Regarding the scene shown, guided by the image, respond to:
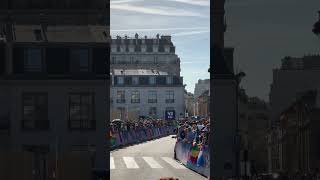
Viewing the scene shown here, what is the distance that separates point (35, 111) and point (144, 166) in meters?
1.11

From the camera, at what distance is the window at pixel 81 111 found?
5418 millimetres

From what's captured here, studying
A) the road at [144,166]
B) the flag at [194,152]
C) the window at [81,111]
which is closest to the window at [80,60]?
the window at [81,111]

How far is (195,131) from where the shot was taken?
7688 millimetres

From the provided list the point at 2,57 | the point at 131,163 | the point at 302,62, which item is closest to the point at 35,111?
the point at 2,57

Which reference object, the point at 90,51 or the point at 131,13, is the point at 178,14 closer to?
the point at 131,13

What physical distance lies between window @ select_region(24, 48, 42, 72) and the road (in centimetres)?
96

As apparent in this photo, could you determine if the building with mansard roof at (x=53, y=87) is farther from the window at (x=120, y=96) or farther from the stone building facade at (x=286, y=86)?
the stone building facade at (x=286, y=86)

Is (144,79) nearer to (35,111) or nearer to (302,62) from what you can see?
(35,111)

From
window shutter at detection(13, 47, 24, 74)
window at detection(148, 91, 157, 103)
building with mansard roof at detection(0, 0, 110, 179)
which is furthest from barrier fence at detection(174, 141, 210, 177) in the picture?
window shutter at detection(13, 47, 24, 74)

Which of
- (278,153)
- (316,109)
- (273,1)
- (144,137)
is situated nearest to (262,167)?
(278,153)

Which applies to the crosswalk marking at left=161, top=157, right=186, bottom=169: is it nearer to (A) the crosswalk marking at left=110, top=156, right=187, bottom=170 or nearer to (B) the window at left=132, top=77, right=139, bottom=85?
(A) the crosswalk marking at left=110, top=156, right=187, bottom=170

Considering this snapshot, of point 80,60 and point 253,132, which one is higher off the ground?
point 80,60

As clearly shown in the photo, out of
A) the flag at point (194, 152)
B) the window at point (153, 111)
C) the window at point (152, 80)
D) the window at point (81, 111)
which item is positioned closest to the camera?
the window at point (81, 111)

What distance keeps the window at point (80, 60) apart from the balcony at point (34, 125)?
0.49m
